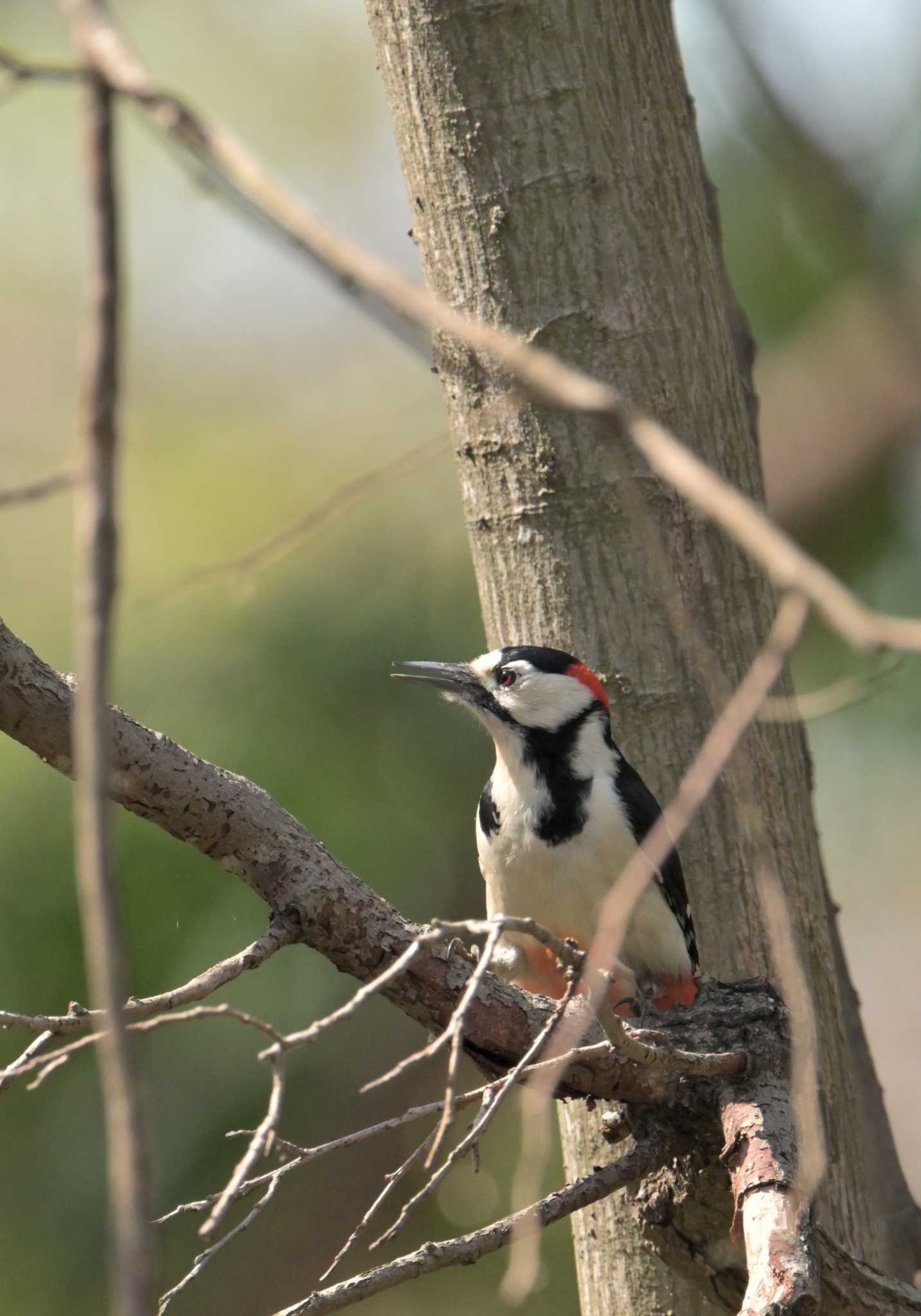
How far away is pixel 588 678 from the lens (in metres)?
2.60

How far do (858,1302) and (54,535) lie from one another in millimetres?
3040

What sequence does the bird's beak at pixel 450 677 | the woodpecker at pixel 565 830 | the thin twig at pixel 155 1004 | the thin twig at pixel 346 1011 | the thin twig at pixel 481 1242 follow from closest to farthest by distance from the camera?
the thin twig at pixel 346 1011, the thin twig at pixel 155 1004, the thin twig at pixel 481 1242, the woodpecker at pixel 565 830, the bird's beak at pixel 450 677

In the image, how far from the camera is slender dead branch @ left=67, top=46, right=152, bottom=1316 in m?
0.63

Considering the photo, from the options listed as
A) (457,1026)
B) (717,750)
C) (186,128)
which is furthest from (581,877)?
(186,128)

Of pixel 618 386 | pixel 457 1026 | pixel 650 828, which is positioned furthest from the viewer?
pixel 650 828

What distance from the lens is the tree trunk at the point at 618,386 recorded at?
2.41m

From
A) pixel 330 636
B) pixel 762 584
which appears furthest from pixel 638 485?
pixel 330 636

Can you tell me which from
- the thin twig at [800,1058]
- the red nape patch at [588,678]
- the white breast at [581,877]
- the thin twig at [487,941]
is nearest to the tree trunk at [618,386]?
the red nape patch at [588,678]

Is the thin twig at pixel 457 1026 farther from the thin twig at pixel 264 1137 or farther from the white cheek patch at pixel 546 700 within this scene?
the white cheek patch at pixel 546 700

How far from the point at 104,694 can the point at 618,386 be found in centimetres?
192

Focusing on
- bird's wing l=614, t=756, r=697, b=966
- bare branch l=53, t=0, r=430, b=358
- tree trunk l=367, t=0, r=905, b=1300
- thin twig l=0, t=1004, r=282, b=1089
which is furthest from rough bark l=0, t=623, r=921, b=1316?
bare branch l=53, t=0, r=430, b=358

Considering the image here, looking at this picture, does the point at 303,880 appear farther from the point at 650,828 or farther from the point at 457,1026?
the point at 650,828

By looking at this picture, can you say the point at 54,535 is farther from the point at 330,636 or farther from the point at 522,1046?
the point at 522,1046

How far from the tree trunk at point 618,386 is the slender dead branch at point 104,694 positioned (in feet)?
5.62
